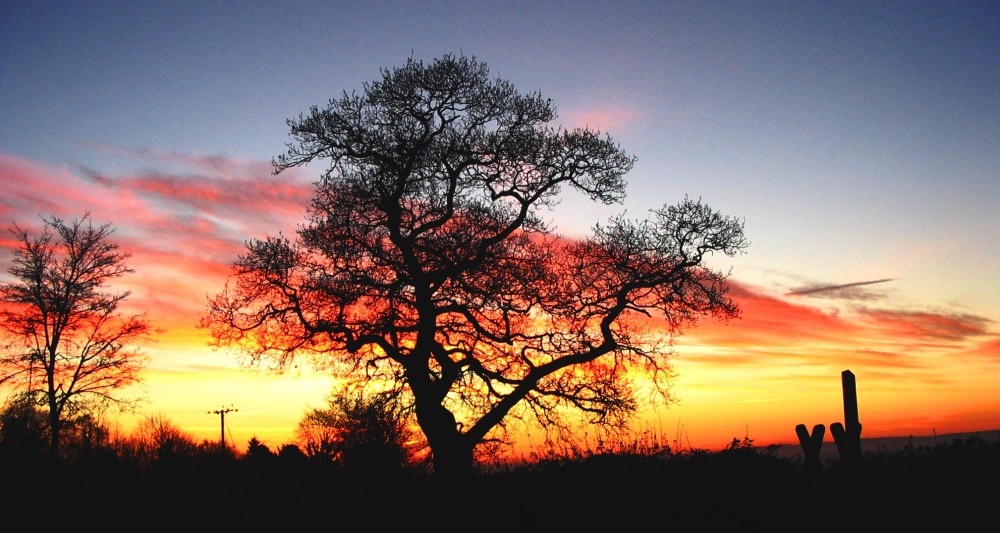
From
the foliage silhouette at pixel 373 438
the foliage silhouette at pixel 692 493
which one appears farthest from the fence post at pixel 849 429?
the foliage silhouette at pixel 373 438

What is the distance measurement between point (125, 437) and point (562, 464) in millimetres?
34636

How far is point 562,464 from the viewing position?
464 inches

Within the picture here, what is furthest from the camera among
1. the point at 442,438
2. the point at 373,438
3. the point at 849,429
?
the point at 373,438

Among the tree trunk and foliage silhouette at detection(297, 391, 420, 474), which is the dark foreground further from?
foliage silhouette at detection(297, 391, 420, 474)

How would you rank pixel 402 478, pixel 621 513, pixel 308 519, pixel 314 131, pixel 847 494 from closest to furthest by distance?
pixel 847 494 < pixel 621 513 < pixel 402 478 < pixel 308 519 < pixel 314 131

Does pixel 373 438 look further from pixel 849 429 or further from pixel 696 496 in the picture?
pixel 849 429

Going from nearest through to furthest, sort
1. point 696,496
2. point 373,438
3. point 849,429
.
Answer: point 696,496 → point 849,429 → point 373,438

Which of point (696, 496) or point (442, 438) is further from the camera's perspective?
point (442, 438)

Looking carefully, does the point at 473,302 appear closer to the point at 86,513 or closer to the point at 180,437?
the point at 86,513

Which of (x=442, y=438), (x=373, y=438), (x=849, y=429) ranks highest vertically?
(x=849, y=429)

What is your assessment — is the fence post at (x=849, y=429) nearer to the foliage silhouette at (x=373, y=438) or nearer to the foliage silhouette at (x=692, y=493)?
the foliage silhouette at (x=692, y=493)

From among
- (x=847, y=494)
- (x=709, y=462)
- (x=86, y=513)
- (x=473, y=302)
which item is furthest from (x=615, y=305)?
(x=86, y=513)

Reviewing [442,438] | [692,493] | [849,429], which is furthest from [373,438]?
[849,429]

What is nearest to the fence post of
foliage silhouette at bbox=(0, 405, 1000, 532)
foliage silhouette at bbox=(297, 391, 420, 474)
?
foliage silhouette at bbox=(0, 405, 1000, 532)
